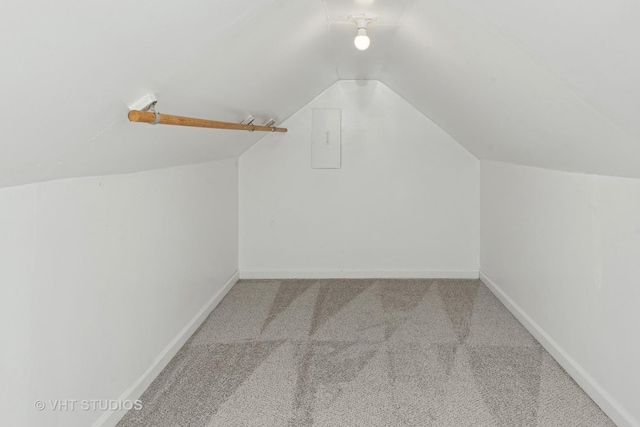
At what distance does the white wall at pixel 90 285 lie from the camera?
4.93ft

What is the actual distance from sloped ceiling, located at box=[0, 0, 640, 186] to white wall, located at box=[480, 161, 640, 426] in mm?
166

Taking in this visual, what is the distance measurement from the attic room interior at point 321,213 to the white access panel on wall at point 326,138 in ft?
0.07

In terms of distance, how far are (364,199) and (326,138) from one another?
0.71 m

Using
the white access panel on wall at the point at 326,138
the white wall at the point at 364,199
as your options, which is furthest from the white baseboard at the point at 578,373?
the white access panel on wall at the point at 326,138

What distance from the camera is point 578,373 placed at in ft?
8.22

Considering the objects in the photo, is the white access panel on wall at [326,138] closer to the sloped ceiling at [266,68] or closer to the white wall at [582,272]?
the sloped ceiling at [266,68]

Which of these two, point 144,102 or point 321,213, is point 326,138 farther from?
point 144,102

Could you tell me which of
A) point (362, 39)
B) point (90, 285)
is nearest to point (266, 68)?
point (362, 39)

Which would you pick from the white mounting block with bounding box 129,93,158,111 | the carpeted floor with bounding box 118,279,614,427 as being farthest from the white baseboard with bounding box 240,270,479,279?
the white mounting block with bounding box 129,93,158,111

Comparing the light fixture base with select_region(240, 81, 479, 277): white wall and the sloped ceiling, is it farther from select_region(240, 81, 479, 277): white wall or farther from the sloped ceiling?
select_region(240, 81, 479, 277): white wall

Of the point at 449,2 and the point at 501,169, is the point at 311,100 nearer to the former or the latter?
the point at 501,169

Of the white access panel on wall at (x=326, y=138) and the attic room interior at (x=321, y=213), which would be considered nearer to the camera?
the attic room interior at (x=321, y=213)

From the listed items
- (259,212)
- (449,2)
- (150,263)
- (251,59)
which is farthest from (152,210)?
(259,212)

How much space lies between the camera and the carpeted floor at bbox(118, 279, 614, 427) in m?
2.21
